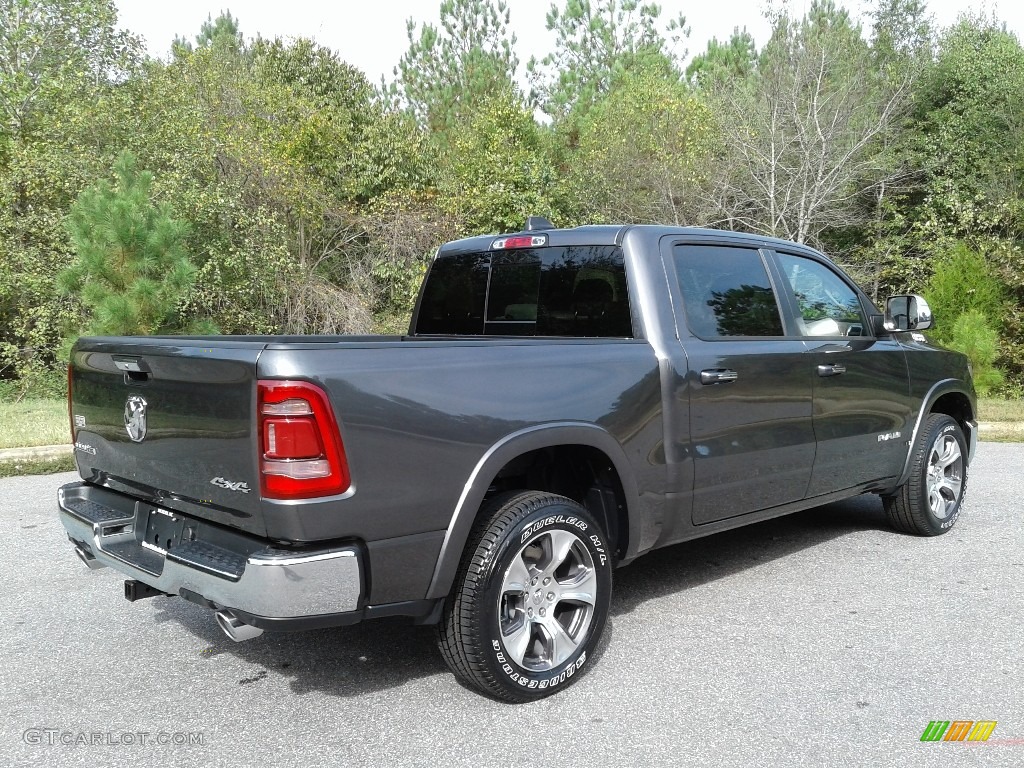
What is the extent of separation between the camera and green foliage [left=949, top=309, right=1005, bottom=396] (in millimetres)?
15266

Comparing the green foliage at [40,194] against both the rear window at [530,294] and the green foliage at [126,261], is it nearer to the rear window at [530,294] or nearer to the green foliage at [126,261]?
the green foliage at [126,261]

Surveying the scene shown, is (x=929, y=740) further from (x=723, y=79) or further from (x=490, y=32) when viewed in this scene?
(x=490, y=32)

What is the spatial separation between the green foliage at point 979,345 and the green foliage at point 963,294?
57cm

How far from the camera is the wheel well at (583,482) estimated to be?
3.75m

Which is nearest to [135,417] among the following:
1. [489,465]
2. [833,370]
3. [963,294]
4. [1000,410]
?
[489,465]

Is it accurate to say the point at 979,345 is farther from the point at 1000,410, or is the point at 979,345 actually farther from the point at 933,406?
the point at 933,406

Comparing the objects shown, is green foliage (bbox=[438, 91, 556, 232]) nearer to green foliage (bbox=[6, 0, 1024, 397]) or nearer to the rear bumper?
green foliage (bbox=[6, 0, 1024, 397])

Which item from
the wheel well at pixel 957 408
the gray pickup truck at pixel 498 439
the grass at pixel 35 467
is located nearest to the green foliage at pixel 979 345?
the wheel well at pixel 957 408

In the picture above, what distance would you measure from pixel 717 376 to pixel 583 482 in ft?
2.64

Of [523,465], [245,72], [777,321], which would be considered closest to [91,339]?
[523,465]

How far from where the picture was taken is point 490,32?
31.2 m

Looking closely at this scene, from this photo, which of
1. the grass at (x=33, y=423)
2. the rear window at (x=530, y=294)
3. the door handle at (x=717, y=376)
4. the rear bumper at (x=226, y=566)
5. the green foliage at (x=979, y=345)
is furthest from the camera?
the green foliage at (x=979, y=345)

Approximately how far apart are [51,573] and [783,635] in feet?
13.5

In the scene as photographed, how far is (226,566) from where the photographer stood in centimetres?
292
